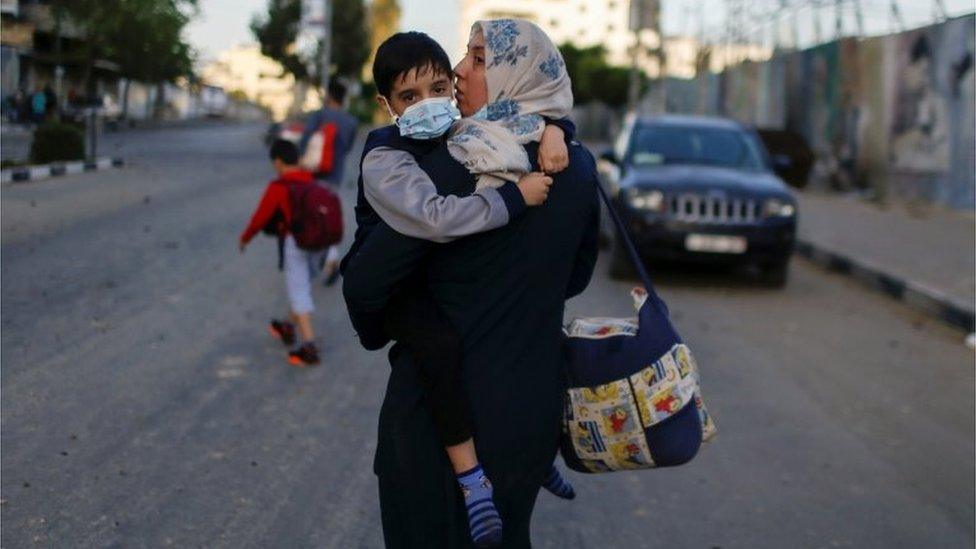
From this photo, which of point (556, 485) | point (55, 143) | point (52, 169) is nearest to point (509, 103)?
point (556, 485)

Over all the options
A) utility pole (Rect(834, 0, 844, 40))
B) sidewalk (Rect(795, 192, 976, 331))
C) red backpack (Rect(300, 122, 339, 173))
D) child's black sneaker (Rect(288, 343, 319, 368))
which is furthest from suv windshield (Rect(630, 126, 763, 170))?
utility pole (Rect(834, 0, 844, 40))

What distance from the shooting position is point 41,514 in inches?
181

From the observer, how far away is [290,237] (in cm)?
777

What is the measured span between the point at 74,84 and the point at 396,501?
2469 inches

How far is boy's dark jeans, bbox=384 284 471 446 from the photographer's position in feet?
8.43

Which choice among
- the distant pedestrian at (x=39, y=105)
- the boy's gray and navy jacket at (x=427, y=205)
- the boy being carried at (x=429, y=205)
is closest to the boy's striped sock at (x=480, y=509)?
the boy being carried at (x=429, y=205)

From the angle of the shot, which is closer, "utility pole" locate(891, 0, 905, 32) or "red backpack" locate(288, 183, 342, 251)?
"red backpack" locate(288, 183, 342, 251)

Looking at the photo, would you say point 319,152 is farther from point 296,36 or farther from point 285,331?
point 296,36

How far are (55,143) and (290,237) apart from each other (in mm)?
16751

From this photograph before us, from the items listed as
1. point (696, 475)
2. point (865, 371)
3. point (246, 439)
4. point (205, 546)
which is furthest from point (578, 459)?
point (865, 371)

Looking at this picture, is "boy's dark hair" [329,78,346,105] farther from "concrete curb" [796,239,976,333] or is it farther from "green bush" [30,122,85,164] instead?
"green bush" [30,122,85,164]

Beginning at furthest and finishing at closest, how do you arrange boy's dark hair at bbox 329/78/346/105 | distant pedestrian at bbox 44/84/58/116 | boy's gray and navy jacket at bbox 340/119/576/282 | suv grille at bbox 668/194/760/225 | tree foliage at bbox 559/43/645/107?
tree foliage at bbox 559/43/645/107 → distant pedestrian at bbox 44/84/58/116 → suv grille at bbox 668/194/760/225 → boy's dark hair at bbox 329/78/346/105 → boy's gray and navy jacket at bbox 340/119/576/282

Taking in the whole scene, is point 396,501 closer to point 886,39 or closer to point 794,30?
point 886,39

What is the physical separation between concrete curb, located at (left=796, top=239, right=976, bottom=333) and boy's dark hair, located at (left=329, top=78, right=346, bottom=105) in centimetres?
540
